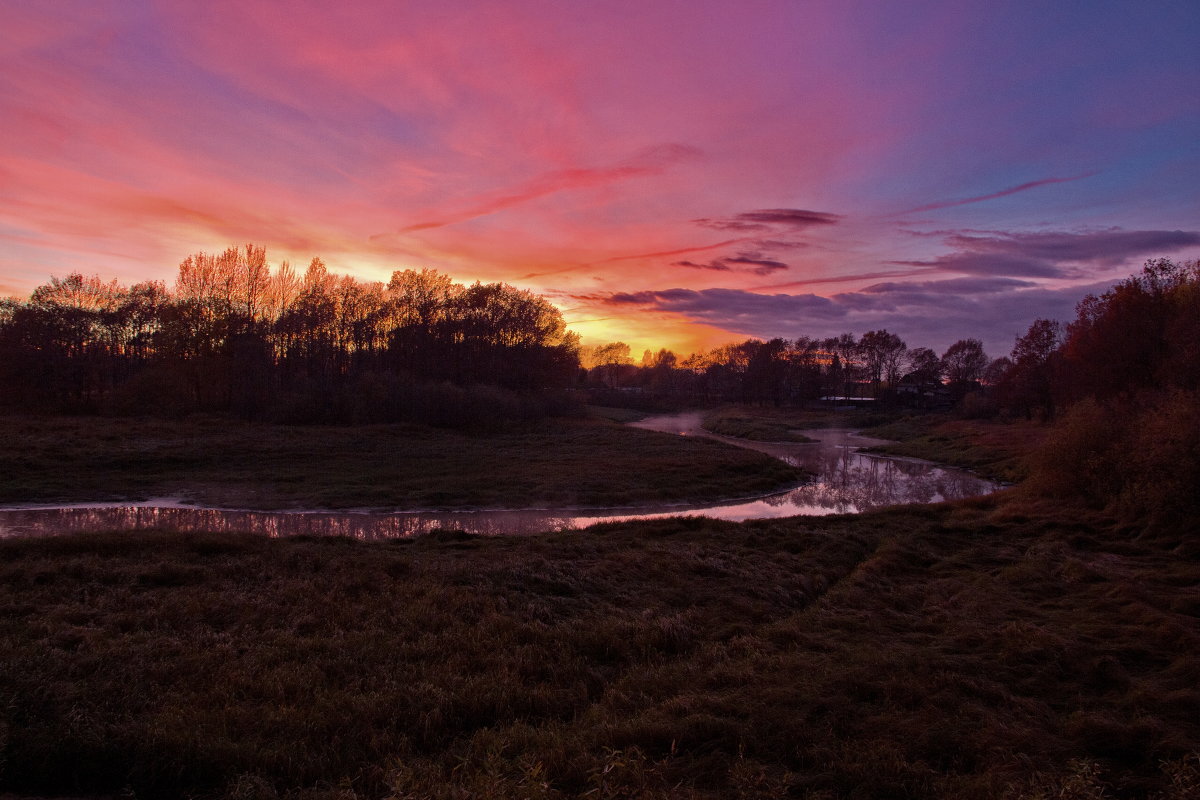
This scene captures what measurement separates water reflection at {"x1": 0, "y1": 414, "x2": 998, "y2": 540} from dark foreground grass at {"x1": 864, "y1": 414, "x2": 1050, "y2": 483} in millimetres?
3383

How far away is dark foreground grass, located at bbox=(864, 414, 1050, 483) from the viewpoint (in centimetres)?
3978

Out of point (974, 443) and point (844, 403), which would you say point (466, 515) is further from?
point (844, 403)

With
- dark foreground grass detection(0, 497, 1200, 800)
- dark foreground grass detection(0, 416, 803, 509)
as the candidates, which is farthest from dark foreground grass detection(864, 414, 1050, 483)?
dark foreground grass detection(0, 497, 1200, 800)

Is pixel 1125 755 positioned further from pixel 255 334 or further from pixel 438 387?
pixel 255 334

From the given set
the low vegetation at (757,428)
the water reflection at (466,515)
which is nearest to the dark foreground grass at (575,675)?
the water reflection at (466,515)

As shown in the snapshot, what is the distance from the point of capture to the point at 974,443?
161 feet

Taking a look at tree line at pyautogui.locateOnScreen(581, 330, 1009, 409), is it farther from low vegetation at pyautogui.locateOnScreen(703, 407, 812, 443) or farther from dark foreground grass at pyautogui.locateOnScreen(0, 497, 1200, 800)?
dark foreground grass at pyautogui.locateOnScreen(0, 497, 1200, 800)

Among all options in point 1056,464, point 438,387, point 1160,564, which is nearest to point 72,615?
point 1160,564

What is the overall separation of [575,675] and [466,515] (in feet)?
50.4

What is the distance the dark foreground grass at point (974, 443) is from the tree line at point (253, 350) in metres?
35.6

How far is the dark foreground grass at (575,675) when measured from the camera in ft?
18.3

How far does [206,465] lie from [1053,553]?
106ft

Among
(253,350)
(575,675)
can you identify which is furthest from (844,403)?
(575,675)

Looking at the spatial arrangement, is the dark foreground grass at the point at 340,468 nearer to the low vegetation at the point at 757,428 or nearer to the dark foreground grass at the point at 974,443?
the dark foreground grass at the point at 974,443
